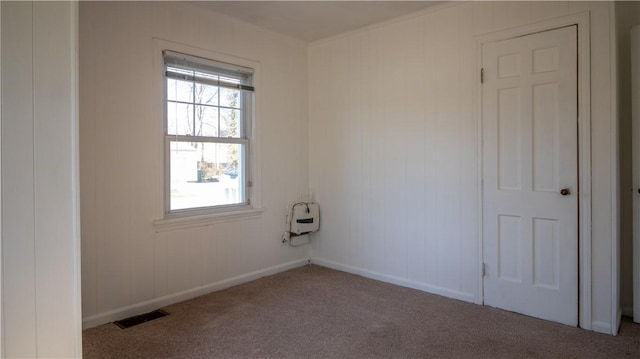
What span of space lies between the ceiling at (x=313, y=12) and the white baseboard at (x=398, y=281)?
8.23 feet

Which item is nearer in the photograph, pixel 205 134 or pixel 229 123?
pixel 205 134

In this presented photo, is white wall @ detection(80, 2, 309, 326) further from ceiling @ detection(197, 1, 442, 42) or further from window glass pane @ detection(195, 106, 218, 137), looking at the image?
window glass pane @ detection(195, 106, 218, 137)

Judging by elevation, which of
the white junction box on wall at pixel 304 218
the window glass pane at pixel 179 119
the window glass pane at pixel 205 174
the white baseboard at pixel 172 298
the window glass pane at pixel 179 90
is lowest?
the white baseboard at pixel 172 298

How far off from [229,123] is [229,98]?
0.79ft

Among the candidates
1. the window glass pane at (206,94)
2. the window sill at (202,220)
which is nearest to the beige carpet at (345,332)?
the window sill at (202,220)

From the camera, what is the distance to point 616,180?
2684 millimetres

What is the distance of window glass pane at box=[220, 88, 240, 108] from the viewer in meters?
3.74

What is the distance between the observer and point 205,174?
3623mm

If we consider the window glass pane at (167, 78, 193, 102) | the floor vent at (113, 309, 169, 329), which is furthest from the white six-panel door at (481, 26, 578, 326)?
the floor vent at (113, 309, 169, 329)

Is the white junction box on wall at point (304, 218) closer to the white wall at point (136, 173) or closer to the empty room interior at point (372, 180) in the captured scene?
the empty room interior at point (372, 180)

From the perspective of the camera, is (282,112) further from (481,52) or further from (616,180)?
(616,180)

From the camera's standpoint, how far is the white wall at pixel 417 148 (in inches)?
108

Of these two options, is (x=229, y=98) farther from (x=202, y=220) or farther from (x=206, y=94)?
(x=202, y=220)

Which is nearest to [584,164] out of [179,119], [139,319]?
[179,119]
